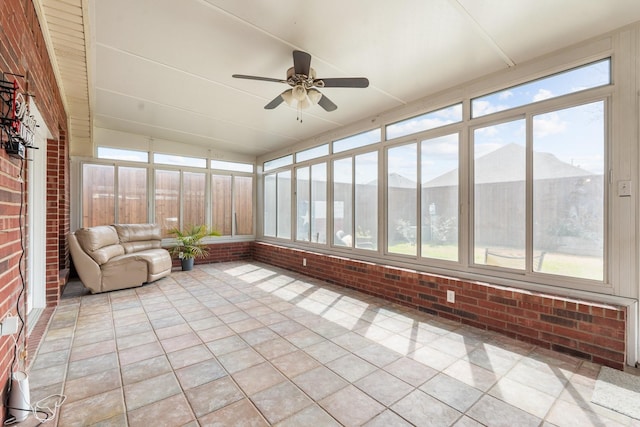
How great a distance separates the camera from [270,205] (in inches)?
289

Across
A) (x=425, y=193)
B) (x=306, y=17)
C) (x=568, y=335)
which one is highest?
(x=306, y=17)

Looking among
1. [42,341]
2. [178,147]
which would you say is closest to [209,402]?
[42,341]

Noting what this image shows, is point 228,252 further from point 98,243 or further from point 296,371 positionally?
point 296,371

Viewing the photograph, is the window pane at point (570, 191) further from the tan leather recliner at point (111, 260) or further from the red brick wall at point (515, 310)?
the tan leather recliner at point (111, 260)

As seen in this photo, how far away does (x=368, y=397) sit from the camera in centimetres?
195

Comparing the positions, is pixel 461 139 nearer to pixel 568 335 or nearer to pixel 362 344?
pixel 568 335

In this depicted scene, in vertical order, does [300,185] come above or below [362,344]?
above

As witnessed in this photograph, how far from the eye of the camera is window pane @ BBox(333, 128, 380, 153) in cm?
472

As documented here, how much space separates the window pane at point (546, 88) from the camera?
8.64 ft

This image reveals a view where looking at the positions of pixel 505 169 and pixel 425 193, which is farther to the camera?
pixel 425 193

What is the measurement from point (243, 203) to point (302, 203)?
7.00 feet

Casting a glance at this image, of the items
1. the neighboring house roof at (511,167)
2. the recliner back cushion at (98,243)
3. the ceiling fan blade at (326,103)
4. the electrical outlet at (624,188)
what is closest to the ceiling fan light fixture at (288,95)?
the ceiling fan blade at (326,103)

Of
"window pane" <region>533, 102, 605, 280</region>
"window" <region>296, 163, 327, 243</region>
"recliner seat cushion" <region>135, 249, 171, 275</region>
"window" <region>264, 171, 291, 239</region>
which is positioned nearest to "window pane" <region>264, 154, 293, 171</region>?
"window" <region>264, 171, 291, 239</region>

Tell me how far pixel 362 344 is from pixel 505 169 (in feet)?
8.05
